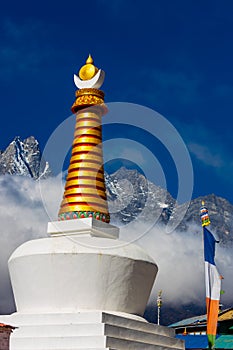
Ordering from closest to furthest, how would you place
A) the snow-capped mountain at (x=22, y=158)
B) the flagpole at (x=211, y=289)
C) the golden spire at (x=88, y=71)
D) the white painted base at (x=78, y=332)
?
the white painted base at (x=78, y=332) → the flagpole at (x=211, y=289) → the golden spire at (x=88, y=71) → the snow-capped mountain at (x=22, y=158)

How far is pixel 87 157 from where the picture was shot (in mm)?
23656

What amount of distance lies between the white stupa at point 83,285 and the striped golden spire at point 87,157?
0.13 ft

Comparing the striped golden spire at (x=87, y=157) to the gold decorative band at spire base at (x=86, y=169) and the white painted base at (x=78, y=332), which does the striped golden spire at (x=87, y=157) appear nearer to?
the gold decorative band at spire base at (x=86, y=169)

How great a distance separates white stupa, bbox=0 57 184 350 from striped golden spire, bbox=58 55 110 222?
4cm

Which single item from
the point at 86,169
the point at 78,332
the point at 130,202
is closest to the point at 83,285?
the point at 78,332

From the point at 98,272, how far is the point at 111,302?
109 cm

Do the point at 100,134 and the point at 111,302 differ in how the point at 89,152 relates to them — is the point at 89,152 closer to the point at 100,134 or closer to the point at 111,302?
the point at 100,134

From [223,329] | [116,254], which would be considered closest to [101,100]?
[116,254]

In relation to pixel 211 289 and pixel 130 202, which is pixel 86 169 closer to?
pixel 211 289

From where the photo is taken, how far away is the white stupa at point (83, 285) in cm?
1895

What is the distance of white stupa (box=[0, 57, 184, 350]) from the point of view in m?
19.0

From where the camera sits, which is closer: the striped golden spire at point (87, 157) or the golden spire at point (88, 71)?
the striped golden spire at point (87, 157)

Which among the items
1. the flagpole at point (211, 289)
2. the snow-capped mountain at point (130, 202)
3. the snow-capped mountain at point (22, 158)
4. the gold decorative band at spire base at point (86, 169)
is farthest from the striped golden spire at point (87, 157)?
the snow-capped mountain at point (22, 158)

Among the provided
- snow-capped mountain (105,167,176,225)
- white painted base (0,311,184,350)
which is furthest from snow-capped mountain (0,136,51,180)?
white painted base (0,311,184,350)
